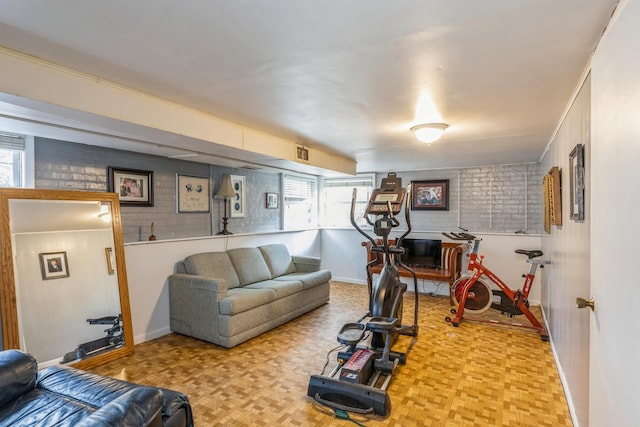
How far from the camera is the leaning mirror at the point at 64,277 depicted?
2.62 m

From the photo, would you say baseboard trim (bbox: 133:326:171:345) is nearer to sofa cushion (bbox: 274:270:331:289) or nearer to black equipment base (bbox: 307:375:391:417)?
sofa cushion (bbox: 274:270:331:289)

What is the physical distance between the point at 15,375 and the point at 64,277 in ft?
4.46

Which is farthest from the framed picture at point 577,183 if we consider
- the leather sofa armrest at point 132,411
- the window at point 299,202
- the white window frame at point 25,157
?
the window at point 299,202

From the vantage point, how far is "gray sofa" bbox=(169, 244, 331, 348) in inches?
133

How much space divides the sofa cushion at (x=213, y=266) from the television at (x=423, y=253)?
2752mm

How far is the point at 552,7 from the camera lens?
4.42ft

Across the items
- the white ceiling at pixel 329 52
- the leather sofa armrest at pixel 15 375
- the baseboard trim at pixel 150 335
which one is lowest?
the baseboard trim at pixel 150 335

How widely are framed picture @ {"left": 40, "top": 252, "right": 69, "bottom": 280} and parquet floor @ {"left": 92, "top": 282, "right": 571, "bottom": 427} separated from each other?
0.91 metres

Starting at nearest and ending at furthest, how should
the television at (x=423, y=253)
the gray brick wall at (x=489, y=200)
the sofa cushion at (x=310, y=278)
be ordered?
the sofa cushion at (x=310, y=278)
the gray brick wall at (x=489, y=200)
the television at (x=423, y=253)

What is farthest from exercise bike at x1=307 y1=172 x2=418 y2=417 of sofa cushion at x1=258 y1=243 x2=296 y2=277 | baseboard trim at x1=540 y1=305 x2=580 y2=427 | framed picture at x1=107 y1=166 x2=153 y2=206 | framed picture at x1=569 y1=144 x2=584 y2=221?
framed picture at x1=107 y1=166 x2=153 y2=206

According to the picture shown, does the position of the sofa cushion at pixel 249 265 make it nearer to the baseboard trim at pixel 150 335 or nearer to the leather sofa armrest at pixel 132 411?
the baseboard trim at pixel 150 335

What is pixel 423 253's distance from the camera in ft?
18.0

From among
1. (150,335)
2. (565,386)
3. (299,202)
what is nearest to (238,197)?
(299,202)

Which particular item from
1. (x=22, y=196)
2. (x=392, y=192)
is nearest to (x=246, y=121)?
(x=392, y=192)
